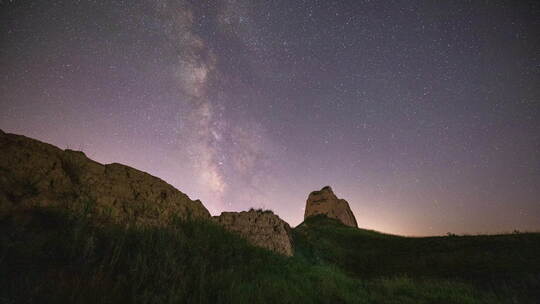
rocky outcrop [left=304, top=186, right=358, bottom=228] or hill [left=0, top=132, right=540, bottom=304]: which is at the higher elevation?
rocky outcrop [left=304, top=186, right=358, bottom=228]

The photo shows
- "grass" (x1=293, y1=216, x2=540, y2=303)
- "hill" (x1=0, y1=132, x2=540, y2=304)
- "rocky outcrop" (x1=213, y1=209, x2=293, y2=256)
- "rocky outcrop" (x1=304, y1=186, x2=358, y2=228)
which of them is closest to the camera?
"hill" (x1=0, y1=132, x2=540, y2=304)

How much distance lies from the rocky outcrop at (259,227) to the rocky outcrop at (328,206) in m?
40.5

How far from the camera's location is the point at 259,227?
37.8 feet

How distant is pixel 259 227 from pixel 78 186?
317 inches

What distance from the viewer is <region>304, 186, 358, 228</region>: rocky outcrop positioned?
170 ft

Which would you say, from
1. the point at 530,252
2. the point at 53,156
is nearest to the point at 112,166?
the point at 53,156

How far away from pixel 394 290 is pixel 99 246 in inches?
333

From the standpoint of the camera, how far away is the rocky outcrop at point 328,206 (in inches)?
2041

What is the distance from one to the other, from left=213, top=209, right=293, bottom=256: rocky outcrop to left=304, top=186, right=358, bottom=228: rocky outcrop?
40.5 metres

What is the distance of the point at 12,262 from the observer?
265cm

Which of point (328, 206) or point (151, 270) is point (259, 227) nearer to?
point (151, 270)

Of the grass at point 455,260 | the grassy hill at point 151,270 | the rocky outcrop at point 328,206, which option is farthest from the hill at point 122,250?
the rocky outcrop at point 328,206

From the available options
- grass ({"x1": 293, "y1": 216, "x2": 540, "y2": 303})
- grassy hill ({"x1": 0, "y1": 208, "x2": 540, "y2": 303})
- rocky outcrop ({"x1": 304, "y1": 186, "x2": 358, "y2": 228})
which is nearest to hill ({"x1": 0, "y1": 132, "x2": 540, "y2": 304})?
grassy hill ({"x1": 0, "y1": 208, "x2": 540, "y2": 303})

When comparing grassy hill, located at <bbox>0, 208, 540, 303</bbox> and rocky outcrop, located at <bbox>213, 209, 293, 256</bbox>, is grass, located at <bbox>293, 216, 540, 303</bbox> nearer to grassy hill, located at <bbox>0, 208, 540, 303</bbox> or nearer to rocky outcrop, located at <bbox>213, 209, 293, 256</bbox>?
grassy hill, located at <bbox>0, 208, 540, 303</bbox>
